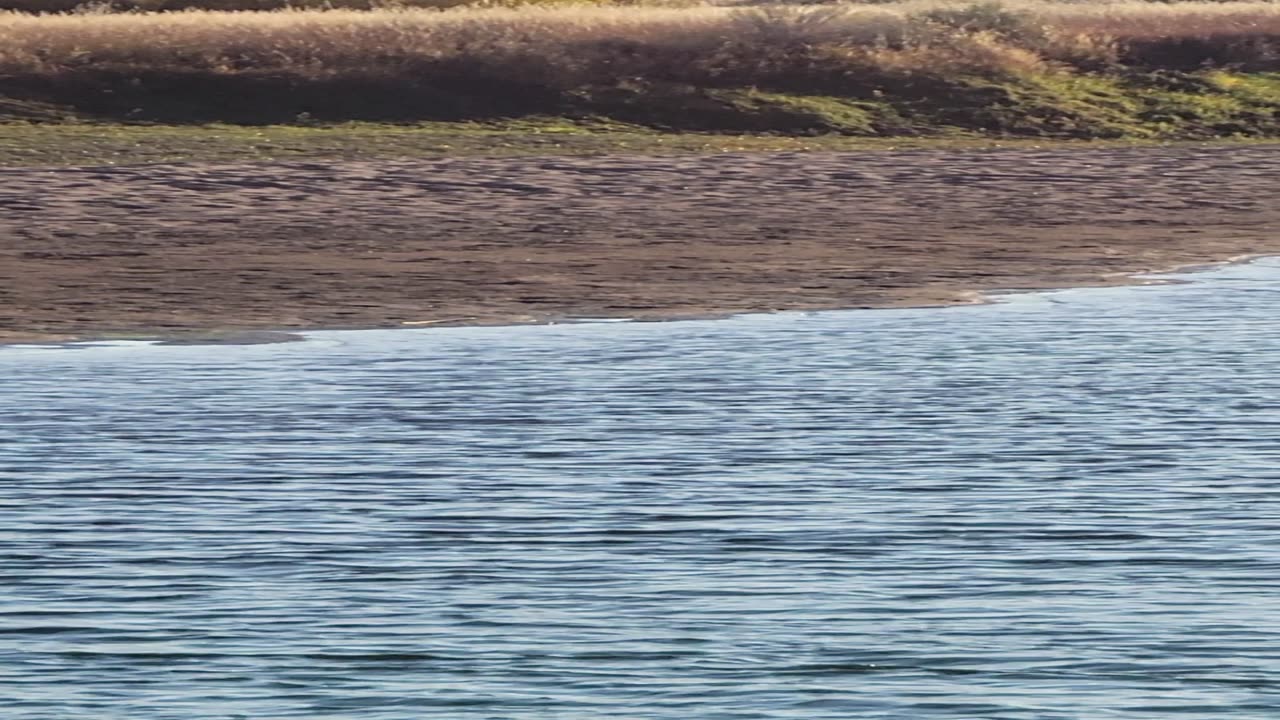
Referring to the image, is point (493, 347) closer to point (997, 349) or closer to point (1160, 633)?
point (997, 349)

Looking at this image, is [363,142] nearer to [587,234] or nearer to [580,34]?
[587,234]

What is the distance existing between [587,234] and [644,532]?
1146 centimetres

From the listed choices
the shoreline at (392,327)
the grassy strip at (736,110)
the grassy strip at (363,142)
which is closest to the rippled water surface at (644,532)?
the shoreline at (392,327)

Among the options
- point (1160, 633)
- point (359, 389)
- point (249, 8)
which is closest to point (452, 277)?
point (359, 389)

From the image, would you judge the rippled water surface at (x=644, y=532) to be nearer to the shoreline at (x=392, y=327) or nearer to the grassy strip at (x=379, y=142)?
the shoreline at (x=392, y=327)

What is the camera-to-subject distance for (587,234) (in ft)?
66.1

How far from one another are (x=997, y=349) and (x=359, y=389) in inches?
134

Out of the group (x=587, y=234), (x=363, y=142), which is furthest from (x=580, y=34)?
(x=587, y=234)

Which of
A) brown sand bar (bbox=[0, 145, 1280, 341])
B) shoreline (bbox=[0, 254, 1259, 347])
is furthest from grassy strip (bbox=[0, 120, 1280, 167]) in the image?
shoreline (bbox=[0, 254, 1259, 347])

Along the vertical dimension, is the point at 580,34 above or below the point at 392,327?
below

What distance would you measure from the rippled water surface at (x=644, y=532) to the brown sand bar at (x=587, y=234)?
2.30 metres

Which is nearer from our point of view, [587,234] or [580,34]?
[587,234]

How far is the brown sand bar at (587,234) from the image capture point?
16.5 metres

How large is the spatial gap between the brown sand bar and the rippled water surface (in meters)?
2.30
